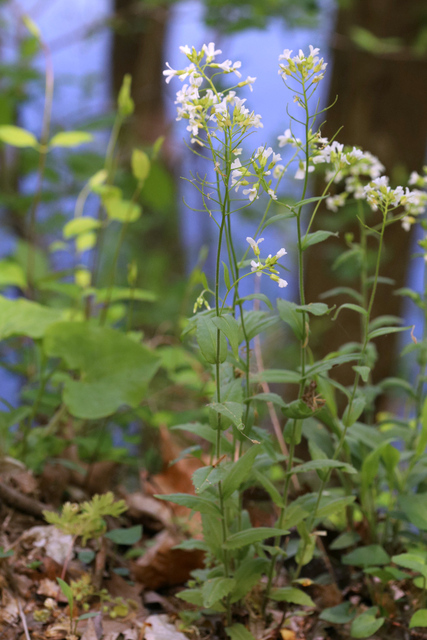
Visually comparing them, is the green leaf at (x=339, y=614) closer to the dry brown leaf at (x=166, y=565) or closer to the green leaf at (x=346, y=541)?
the green leaf at (x=346, y=541)

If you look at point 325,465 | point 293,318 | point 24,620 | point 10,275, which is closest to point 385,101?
point 10,275

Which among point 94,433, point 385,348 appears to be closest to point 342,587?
point 94,433

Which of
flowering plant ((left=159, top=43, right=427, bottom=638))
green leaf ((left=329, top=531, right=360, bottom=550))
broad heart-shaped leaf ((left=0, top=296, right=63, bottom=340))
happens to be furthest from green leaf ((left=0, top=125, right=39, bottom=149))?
green leaf ((left=329, top=531, right=360, bottom=550))

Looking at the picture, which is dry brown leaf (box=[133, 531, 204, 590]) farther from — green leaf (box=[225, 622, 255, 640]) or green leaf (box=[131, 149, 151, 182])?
green leaf (box=[131, 149, 151, 182])

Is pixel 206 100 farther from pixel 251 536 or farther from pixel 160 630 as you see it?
pixel 160 630

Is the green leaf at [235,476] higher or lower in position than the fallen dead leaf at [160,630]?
higher

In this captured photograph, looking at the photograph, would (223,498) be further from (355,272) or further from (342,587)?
(355,272)

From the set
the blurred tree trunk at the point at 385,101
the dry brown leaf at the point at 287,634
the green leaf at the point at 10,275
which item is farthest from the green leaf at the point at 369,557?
the blurred tree trunk at the point at 385,101
